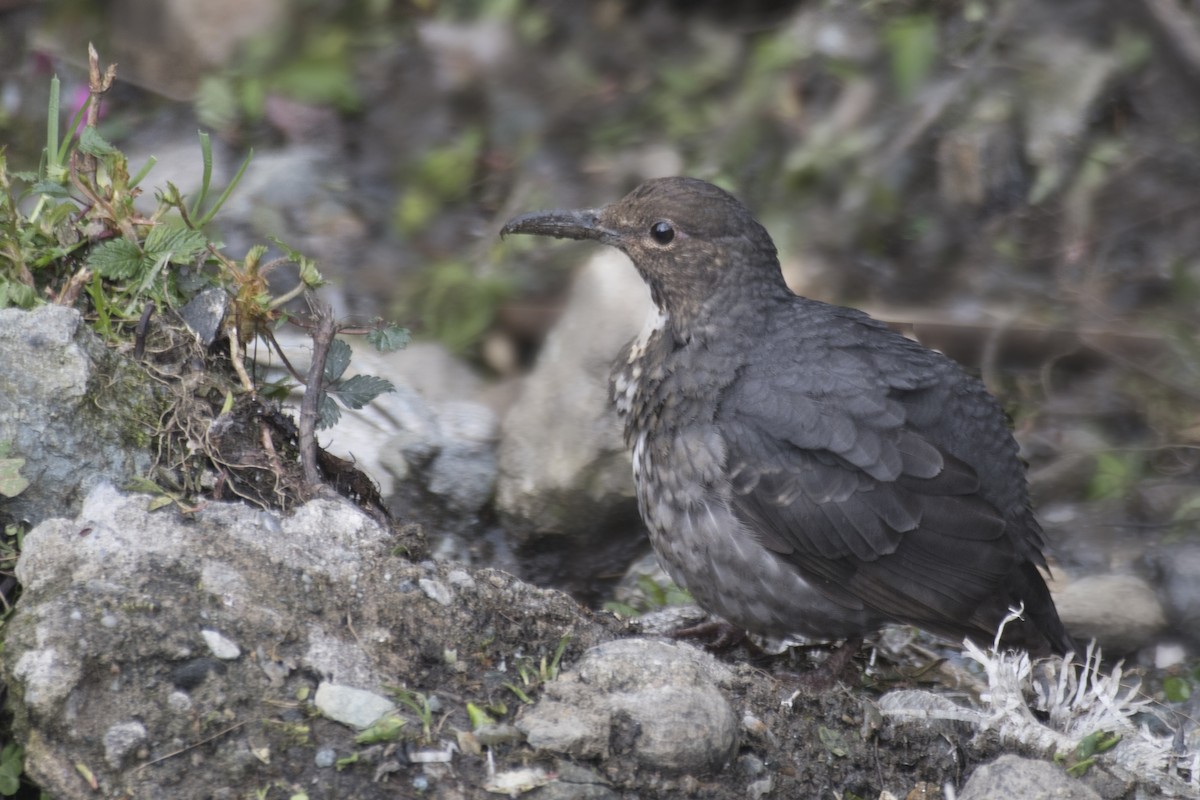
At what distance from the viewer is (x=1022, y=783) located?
10.7ft

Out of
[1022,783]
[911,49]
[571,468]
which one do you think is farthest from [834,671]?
[911,49]

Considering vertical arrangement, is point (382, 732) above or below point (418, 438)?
above

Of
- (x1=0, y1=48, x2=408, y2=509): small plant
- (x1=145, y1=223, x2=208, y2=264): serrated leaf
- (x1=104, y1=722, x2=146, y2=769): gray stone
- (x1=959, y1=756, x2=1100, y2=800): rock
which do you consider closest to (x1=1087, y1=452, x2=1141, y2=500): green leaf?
(x1=959, y1=756, x2=1100, y2=800): rock

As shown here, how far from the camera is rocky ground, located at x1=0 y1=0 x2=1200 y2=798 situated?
3084mm

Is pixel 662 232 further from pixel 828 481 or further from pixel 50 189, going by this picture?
pixel 50 189

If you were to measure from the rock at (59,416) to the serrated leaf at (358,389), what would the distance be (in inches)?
19.4

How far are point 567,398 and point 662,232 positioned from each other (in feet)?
3.40

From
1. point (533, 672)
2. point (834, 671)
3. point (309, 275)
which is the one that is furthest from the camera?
point (834, 671)

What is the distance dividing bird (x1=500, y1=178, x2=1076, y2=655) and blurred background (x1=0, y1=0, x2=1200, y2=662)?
6.14 feet

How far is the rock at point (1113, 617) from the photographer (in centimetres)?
A: 520

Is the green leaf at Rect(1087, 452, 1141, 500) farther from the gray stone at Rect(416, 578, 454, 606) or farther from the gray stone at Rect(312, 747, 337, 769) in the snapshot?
the gray stone at Rect(312, 747, 337, 769)

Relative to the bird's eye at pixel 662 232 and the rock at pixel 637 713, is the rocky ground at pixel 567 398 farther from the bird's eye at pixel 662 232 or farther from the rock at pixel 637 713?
the bird's eye at pixel 662 232

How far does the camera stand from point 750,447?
4.36 m

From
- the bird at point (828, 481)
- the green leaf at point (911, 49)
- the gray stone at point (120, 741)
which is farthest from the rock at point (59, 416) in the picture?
the green leaf at point (911, 49)
